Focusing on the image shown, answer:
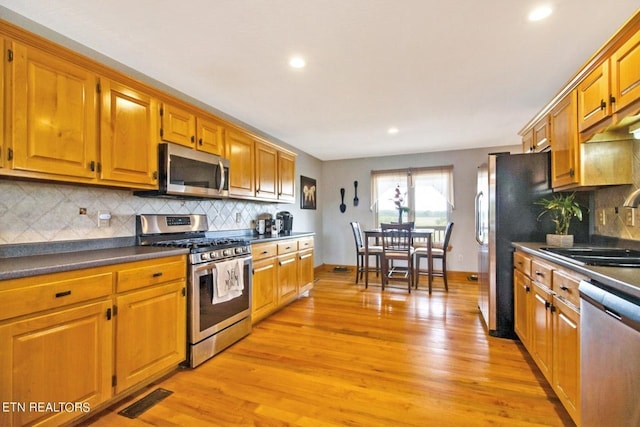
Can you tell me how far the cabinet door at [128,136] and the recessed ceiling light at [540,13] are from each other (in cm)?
264

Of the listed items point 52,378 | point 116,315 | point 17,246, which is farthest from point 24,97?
point 52,378

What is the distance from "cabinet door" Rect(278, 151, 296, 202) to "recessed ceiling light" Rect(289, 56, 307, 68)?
68.3 inches

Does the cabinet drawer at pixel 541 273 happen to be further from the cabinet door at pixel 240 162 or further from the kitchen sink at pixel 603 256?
the cabinet door at pixel 240 162

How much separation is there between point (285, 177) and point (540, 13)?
311 cm

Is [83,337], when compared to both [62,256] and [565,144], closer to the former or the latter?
[62,256]

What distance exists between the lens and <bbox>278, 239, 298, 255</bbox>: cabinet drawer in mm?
3482

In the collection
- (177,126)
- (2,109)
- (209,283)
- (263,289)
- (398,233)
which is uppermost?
(177,126)

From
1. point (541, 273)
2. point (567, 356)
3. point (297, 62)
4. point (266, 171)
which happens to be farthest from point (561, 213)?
point (266, 171)

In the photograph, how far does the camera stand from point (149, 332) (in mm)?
1944

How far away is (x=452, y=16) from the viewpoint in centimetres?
178

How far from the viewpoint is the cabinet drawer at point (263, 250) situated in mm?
3010

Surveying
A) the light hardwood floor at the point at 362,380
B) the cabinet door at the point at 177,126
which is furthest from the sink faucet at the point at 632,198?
the cabinet door at the point at 177,126

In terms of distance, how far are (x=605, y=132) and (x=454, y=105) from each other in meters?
1.47

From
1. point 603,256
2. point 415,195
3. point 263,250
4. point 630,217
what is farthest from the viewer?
point 415,195
